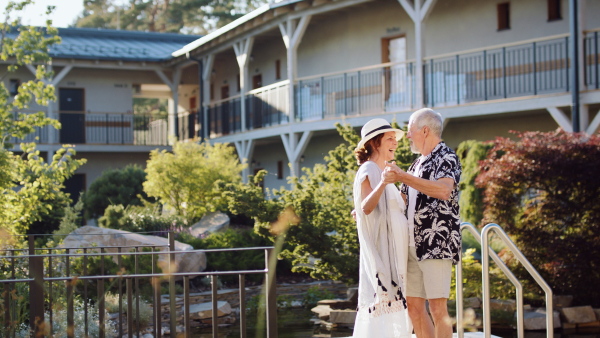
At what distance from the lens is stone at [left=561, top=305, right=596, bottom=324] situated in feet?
34.1

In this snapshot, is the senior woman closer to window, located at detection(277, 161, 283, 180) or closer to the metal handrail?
the metal handrail

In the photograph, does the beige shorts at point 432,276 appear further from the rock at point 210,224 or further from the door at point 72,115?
the door at point 72,115

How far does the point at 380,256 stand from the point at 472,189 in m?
8.83

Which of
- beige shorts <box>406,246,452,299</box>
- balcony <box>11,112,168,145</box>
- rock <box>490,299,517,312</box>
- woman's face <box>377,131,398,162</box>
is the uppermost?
balcony <box>11,112,168,145</box>

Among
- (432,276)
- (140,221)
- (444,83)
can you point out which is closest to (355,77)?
(444,83)

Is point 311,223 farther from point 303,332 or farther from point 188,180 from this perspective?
point 188,180

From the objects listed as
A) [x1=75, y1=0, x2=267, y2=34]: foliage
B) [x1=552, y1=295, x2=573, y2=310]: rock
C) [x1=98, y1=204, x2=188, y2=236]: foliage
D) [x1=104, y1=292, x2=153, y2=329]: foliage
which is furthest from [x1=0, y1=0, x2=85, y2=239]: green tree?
[x1=75, y1=0, x2=267, y2=34]: foliage

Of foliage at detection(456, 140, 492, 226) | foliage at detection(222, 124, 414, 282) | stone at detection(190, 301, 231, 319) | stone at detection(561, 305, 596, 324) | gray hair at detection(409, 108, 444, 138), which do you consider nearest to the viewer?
gray hair at detection(409, 108, 444, 138)

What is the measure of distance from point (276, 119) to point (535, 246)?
37.5 ft

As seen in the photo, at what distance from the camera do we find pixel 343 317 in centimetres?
1066

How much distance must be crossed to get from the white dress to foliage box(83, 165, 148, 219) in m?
16.6

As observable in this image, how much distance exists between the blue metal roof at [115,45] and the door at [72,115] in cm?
157

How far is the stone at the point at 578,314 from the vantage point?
10406 millimetres

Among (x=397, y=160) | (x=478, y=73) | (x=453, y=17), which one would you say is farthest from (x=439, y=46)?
(x=397, y=160)
